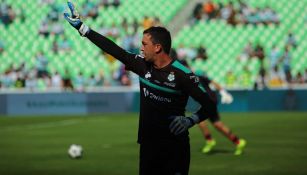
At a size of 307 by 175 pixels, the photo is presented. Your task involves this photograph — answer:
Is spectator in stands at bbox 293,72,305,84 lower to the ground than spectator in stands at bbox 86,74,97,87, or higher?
higher

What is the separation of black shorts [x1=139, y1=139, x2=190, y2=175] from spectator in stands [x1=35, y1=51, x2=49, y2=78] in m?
26.5

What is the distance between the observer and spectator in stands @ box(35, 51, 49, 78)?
1301 inches

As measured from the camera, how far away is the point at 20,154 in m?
15.1

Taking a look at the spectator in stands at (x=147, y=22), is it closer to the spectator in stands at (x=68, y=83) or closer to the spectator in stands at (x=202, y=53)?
the spectator in stands at (x=202, y=53)

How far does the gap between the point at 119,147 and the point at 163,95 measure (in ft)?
31.7

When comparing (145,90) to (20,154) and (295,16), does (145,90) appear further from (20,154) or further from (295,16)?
(295,16)

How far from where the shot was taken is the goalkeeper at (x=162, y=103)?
6848 millimetres

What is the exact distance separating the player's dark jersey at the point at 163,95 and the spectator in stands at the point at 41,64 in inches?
1038

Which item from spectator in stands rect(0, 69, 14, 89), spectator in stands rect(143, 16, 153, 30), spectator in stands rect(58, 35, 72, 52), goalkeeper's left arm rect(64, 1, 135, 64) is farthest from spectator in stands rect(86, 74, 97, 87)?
goalkeeper's left arm rect(64, 1, 135, 64)

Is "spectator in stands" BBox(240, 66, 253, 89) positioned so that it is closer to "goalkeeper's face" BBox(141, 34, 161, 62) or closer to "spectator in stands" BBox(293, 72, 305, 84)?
"spectator in stands" BBox(293, 72, 305, 84)

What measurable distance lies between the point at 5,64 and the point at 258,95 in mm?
13275

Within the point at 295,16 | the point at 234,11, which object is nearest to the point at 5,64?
the point at 234,11

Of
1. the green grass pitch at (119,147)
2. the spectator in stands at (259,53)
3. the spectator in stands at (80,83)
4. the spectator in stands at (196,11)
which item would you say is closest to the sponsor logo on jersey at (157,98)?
the green grass pitch at (119,147)

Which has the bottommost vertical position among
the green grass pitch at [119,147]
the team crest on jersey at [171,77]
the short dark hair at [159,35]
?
the green grass pitch at [119,147]
